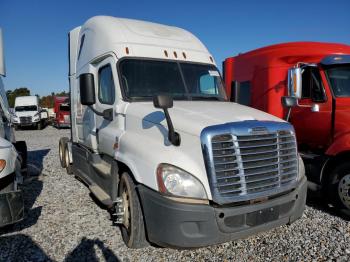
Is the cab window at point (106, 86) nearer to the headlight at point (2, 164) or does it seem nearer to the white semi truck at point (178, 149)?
the white semi truck at point (178, 149)

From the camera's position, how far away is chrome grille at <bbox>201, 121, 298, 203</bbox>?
137 inches

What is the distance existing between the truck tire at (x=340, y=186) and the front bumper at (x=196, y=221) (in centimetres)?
210

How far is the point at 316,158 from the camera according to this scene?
5.82 m

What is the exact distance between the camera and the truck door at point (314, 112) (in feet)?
19.5

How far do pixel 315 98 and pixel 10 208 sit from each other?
5144mm

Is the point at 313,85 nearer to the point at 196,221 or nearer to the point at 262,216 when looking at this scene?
the point at 262,216

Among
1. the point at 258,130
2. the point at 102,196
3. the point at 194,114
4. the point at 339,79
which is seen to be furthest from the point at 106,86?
A: the point at 339,79

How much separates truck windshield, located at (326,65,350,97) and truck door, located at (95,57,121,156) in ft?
12.2

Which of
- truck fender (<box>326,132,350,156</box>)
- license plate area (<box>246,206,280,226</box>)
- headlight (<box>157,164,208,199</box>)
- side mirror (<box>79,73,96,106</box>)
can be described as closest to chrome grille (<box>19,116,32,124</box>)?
side mirror (<box>79,73,96,106</box>)

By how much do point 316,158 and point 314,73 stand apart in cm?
153

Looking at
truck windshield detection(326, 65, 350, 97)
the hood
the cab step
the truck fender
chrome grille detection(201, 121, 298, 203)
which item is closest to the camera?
chrome grille detection(201, 121, 298, 203)


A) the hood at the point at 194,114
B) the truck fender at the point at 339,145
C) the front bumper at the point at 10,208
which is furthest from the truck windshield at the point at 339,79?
the front bumper at the point at 10,208

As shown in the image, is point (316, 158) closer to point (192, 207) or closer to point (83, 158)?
point (192, 207)

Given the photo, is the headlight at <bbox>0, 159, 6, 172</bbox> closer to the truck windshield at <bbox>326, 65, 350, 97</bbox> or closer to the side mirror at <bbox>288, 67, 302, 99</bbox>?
the side mirror at <bbox>288, 67, 302, 99</bbox>
